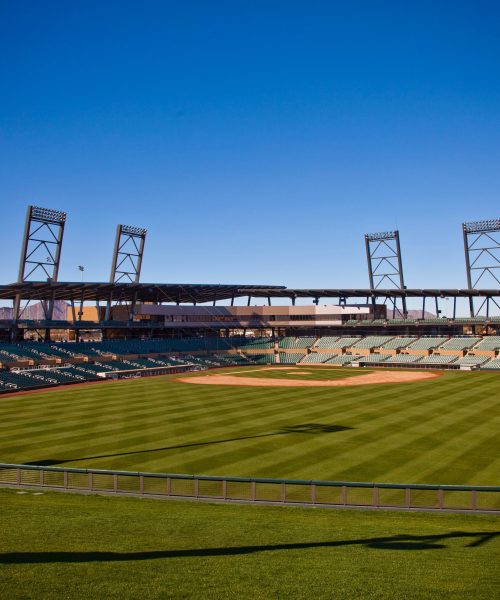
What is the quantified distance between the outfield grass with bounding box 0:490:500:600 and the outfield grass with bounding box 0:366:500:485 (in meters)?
7.81

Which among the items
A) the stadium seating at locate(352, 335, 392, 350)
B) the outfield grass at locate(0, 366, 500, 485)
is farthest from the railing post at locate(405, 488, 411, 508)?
the stadium seating at locate(352, 335, 392, 350)

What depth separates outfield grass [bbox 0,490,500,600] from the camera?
1088 cm

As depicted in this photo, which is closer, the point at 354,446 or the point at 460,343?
the point at 354,446

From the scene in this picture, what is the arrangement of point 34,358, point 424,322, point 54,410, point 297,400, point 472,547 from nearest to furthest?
point 472,547 < point 54,410 < point 297,400 < point 34,358 < point 424,322

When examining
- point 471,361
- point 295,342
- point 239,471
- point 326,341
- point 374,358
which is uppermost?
point 326,341

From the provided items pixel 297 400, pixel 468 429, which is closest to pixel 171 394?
pixel 297 400

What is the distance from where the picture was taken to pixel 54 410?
46312mm

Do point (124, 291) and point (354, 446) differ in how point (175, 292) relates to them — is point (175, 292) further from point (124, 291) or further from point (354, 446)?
point (354, 446)

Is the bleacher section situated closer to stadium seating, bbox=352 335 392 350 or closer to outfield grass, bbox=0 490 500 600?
stadium seating, bbox=352 335 392 350

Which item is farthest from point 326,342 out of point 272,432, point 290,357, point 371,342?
point 272,432

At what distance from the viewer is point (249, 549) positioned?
14055 mm

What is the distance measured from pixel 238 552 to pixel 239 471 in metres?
13.1

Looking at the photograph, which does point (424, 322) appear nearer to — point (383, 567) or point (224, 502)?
point (224, 502)

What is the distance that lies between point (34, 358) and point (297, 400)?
3926 cm
